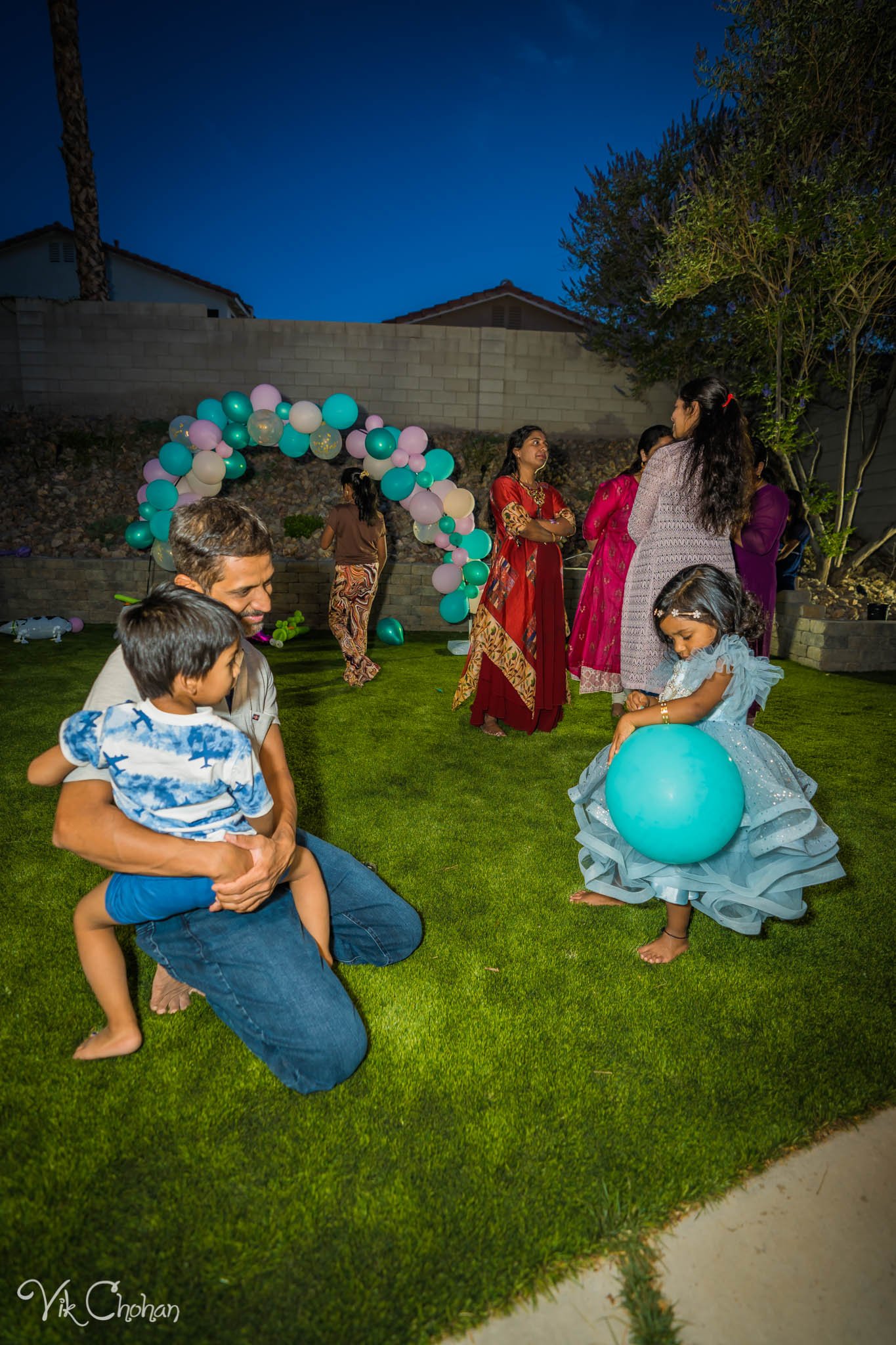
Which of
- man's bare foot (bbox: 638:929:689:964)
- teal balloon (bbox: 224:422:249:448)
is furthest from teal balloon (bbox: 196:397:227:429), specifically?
man's bare foot (bbox: 638:929:689:964)

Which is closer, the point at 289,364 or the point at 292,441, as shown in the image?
the point at 292,441

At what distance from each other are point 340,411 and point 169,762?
24.4ft

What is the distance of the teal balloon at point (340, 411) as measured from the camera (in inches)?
319

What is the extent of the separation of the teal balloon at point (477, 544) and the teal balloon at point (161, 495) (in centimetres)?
332

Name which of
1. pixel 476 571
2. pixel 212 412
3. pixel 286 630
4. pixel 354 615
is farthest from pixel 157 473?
pixel 476 571

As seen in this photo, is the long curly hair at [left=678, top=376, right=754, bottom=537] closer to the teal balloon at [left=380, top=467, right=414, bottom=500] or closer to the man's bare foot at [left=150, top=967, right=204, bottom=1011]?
the man's bare foot at [left=150, top=967, right=204, bottom=1011]

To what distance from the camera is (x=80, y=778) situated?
157cm

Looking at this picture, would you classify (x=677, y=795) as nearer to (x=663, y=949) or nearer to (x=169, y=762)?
(x=663, y=949)

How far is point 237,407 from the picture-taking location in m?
8.09

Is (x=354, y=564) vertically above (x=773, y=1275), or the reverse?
(x=354, y=564)

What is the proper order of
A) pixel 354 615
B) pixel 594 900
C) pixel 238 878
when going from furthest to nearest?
pixel 354 615
pixel 594 900
pixel 238 878

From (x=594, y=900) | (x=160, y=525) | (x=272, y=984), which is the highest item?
(x=160, y=525)

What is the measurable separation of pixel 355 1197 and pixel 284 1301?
0.21 m

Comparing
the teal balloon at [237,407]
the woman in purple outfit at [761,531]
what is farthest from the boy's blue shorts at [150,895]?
the teal balloon at [237,407]
